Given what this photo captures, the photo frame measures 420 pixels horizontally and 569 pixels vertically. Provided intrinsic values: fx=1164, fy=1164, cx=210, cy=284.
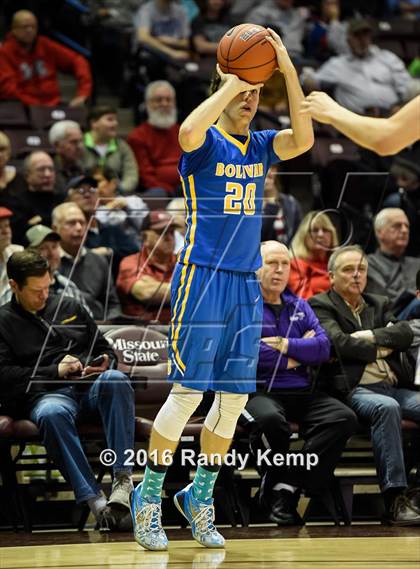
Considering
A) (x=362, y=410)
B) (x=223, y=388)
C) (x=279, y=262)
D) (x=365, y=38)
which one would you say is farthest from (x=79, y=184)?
(x=365, y=38)

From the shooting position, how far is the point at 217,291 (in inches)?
207

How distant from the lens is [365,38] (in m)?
11.4

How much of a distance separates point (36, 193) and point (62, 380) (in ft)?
8.18

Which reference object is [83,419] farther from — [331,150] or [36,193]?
[331,150]

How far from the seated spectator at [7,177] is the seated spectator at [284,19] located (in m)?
4.27

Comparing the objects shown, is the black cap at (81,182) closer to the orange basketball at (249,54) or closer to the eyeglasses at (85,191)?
the eyeglasses at (85,191)

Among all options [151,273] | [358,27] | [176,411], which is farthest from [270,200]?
[358,27]

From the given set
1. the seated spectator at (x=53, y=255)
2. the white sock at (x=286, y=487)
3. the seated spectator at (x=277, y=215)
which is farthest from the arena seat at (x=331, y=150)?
the white sock at (x=286, y=487)

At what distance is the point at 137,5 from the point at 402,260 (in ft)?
17.8

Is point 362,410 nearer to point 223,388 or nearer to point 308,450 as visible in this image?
point 308,450

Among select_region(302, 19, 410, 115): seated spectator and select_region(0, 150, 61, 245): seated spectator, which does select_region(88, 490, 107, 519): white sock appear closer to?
select_region(0, 150, 61, 245): seated spectator

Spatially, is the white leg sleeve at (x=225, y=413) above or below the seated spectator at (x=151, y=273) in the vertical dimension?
below

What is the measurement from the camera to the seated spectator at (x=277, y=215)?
27.3ft

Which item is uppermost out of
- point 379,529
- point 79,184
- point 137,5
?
point 137,5
